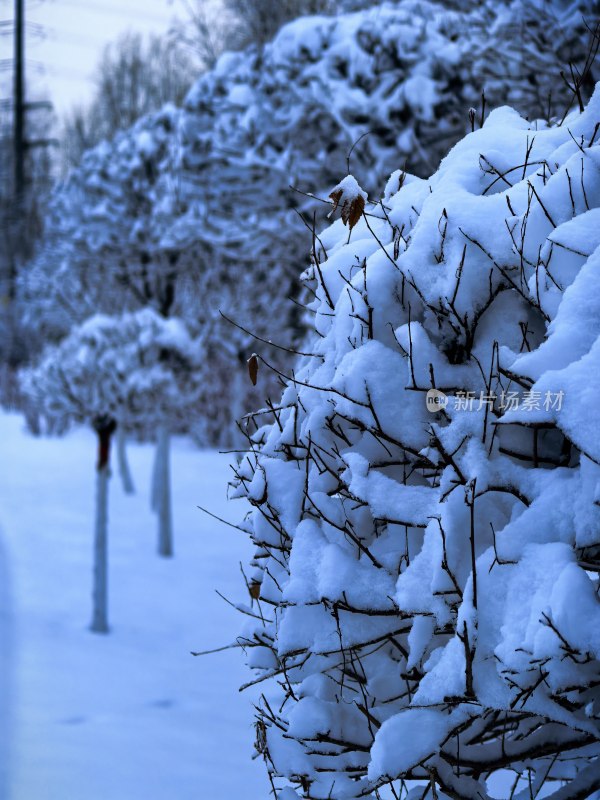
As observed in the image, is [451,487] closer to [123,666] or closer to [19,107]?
[123,666]

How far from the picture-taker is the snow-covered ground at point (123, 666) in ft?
16.6

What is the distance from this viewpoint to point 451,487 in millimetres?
1724

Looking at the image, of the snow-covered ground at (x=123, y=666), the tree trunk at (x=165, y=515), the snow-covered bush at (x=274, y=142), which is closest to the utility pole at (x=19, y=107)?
the snow-covered bush at (x=274, y=142)

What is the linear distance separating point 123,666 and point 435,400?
5729 millimetres

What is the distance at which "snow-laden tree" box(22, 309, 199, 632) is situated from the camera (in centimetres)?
753

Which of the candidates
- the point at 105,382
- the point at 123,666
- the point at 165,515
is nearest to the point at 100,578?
the point at 123,666

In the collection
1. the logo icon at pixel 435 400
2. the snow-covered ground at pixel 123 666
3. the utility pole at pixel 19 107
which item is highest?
the utility pole at pixel 19 107

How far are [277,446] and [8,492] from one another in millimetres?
12508

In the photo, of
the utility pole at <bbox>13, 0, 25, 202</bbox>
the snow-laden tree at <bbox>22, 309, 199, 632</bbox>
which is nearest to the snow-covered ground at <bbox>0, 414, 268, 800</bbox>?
the snow-laden tree at <bbox>22, 309, 199, 632</bbox>

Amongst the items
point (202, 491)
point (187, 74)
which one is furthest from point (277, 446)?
point (187, 74)

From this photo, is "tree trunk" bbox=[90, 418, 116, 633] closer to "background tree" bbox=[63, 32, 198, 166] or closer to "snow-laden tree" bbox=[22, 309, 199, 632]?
"snow-laden tree" bbox=[22, 309, 199, 632]

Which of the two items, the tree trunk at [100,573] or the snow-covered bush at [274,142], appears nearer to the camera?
the snow-covered bush at [274,142]

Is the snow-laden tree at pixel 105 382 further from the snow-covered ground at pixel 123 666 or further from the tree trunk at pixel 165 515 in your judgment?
the tree trunk at pixel 165 515

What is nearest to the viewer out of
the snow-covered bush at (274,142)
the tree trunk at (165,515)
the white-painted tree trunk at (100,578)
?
the snow-covered bush at (274,142)
